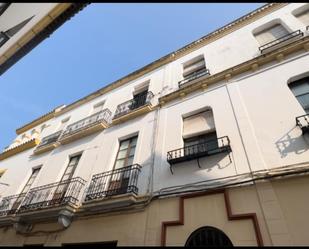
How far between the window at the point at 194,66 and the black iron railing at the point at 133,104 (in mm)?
2094

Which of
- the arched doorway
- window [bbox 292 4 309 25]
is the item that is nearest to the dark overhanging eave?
the arched doorway

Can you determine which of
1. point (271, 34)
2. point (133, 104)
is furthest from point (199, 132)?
point (271, 34)

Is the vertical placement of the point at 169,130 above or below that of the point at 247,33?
below

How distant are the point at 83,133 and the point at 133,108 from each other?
284 centimetres

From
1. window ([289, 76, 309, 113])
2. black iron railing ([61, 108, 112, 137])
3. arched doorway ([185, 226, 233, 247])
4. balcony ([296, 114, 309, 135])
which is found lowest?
arched doorway ([185, 226, 233, 247])

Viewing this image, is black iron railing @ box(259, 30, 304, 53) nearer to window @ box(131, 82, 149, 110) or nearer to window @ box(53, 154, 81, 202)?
window @ box(131, 82, 149, 110)

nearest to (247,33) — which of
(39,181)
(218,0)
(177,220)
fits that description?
(177,220)

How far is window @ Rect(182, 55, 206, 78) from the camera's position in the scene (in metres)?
9.77

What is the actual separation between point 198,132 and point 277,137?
235cm

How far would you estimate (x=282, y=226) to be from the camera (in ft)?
13.0

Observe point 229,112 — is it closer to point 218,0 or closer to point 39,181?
point 218,0

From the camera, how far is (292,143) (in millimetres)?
4871

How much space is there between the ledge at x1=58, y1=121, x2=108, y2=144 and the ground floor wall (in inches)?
174

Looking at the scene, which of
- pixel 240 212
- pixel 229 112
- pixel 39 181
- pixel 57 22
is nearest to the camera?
pixel 240 212
